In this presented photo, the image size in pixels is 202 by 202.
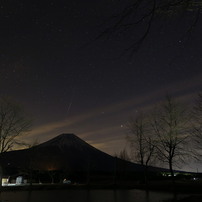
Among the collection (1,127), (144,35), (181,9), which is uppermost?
(1,127)

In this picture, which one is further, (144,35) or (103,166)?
(103,166)

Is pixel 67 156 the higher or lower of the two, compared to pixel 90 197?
higher

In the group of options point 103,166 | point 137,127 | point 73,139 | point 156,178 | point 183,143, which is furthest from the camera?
point 73,139

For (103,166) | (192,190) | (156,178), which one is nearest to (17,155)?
(103,166)

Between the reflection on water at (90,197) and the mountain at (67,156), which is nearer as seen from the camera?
the reflection on water at (90,197)

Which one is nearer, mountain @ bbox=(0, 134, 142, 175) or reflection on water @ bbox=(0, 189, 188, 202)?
reflection on water @ bbox=(0, 189, 188, 202)

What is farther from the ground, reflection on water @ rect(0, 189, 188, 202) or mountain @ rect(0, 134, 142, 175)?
mountain @ rect(0, 134, 142, 175)

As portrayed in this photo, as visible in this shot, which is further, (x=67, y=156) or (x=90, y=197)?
(x=67, y=156)

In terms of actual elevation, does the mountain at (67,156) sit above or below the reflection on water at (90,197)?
above

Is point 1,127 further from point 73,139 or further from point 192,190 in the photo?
point 73,139

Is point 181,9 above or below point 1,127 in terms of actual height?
below

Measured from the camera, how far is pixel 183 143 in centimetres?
1983

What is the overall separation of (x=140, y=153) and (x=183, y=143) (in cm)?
1326

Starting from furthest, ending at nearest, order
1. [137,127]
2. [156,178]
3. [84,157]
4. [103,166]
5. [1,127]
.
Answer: [84,157] → [103,166] → [156,178] → [137,127] → [1,127]
